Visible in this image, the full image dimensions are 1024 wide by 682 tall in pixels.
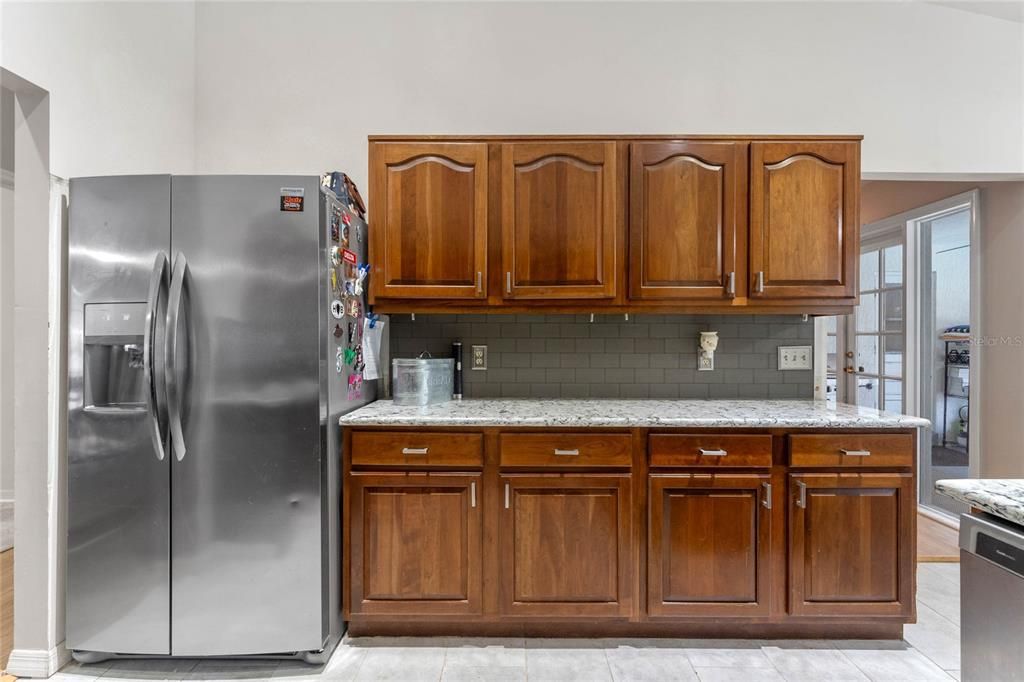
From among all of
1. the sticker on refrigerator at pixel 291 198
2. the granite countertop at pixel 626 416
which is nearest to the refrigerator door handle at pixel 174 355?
the sticker on refrigerator at pixel 291 198

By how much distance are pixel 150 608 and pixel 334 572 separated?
0.62 metres

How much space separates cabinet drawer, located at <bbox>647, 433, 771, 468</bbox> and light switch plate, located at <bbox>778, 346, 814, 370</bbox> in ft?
2.55

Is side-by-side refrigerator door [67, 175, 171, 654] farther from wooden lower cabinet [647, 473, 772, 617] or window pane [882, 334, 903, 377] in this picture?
window pane [882, 334, 903, 377]

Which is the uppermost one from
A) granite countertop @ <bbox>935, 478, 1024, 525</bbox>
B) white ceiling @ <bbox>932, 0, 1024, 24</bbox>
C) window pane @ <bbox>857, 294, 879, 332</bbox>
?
white ceiling @ <bbox>932, 0, 1024, 24</bbox>

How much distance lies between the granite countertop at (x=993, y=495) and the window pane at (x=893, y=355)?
9.70 feet

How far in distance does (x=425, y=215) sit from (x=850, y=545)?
2.13 meters

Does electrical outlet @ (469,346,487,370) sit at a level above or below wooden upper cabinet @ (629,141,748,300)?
below

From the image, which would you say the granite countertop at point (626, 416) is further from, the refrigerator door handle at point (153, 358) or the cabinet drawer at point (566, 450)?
the refrigerator door handle at point (153, 358)

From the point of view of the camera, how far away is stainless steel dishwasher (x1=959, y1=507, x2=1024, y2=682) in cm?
88

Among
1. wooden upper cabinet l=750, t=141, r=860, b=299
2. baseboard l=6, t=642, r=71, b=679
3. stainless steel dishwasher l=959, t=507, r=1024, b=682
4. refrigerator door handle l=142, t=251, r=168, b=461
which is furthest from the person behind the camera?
wooden upper cabinet l=750, t=141, r=860, b=299

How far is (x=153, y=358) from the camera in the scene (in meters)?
1.65

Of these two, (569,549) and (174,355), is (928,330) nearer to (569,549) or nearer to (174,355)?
(569,549)

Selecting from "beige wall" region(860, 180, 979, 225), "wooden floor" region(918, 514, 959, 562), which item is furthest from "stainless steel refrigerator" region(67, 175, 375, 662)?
"beige wall" region(860, 180, 979, 225)

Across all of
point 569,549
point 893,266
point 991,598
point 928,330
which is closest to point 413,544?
point 569,549
